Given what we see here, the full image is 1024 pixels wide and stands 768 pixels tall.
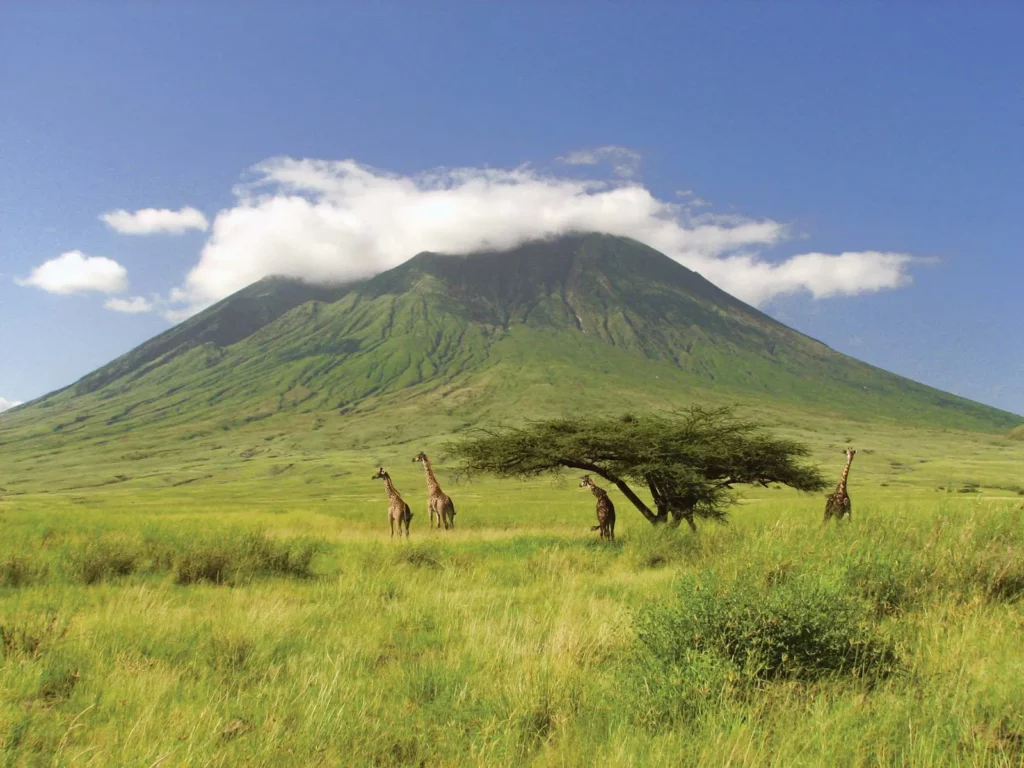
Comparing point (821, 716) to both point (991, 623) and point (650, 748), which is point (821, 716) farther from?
point (991, 623)

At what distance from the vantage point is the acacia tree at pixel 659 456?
20.1 metres

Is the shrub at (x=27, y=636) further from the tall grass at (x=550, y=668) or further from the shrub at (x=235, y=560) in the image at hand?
the shrub at (x=235, y=560)

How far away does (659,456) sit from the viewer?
65.8ft

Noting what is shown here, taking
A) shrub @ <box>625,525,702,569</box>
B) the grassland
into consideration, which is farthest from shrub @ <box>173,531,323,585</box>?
shrub @ <box>625,525,702,569</box>

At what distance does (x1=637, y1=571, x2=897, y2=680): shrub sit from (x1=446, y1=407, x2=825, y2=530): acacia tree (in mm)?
13244

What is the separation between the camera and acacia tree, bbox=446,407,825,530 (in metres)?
20.1

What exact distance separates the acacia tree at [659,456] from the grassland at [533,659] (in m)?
8.00

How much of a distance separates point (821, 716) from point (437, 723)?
277cm

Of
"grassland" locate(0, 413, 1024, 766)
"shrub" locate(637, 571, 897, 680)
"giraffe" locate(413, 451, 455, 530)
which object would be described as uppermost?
"shrub" locate(637, 571, 897, 680)

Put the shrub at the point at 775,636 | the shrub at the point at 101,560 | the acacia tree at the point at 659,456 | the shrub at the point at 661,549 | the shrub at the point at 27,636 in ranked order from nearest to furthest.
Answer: the shrub at the point at 775,636
the shrub at the point at 27,636
the shrub at the point at 101,560
the shrub at the point at 661,549
the acacia tree at the point at 659,456

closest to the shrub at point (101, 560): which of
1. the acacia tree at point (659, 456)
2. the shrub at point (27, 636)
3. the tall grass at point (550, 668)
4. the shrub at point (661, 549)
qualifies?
the tall grass at point (550, 668)

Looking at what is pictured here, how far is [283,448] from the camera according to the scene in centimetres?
18488

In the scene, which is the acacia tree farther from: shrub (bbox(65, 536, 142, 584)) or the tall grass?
shrub (bbox(65, 536, 142, 584))

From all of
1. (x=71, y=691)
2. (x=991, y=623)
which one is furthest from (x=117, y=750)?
(x=991, y=623)
